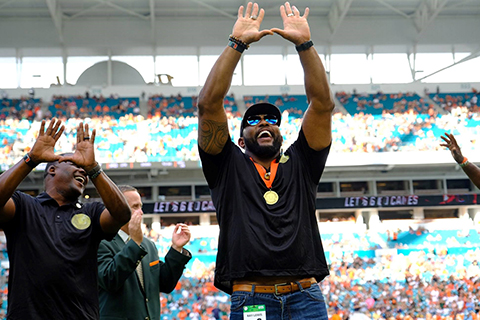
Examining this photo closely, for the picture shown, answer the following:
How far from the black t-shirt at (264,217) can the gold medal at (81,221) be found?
809 mm

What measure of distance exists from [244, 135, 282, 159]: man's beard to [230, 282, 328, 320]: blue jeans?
781mm

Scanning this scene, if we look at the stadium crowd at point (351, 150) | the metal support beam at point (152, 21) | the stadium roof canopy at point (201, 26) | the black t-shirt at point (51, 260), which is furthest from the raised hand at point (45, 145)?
the stadium roof canopy at point (201, 26)

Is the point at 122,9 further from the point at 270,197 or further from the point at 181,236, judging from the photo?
the point at 270,197

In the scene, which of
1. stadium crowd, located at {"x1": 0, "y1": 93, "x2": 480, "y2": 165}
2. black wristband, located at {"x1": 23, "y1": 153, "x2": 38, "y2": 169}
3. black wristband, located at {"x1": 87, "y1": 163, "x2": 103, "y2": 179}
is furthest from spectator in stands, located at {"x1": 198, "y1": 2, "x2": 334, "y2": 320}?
stadium crowd, located at {"x1": 0, "y1": 93, "x2": 480, "y2": 165}

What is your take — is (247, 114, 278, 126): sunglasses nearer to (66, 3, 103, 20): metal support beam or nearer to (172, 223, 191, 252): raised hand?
(172, 223, 191, 252): raised hand

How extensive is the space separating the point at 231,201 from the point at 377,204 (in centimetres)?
1874

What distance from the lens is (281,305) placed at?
2.81m

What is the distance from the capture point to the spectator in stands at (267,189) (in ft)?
9.28

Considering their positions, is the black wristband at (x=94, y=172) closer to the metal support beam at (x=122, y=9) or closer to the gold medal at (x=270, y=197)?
the gold medal at (x=270, y=197)

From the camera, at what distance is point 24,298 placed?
306 centimetres

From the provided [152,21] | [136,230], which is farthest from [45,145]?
[152,21]

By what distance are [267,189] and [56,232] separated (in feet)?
4.15

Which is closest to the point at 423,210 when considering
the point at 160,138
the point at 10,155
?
the point at 160,138

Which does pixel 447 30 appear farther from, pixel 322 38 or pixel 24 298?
pixel 24 298
